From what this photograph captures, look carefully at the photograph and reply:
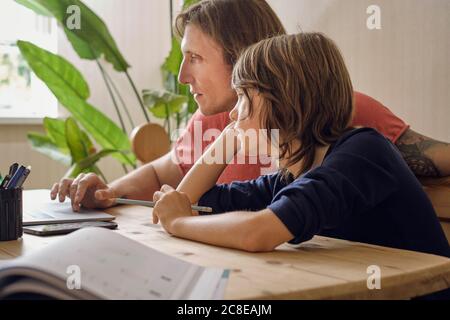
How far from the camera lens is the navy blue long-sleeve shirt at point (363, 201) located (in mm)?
957

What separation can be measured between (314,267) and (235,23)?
97 centimetres

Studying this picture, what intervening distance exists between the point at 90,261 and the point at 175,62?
219 centimetres

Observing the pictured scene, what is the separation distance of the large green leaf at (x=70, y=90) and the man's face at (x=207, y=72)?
1.16 meters

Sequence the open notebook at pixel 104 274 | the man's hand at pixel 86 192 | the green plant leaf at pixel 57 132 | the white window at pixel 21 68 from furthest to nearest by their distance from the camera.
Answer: the white window at pixel 21 68, the green plant leaf at pixel 57 132, the man's hand at pixel 86 192, the open notebook at pixel 104 274

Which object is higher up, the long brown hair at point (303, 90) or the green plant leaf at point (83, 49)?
the green plant leaf at point (83, 49)

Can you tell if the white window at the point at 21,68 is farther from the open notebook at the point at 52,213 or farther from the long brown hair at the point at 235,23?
the long brown hair at the point at 235,23

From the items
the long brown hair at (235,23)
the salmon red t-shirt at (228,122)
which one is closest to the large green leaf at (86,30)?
the salmon red t-shirt at (228,122)

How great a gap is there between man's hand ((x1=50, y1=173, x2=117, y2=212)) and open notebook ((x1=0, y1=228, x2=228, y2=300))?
675mm

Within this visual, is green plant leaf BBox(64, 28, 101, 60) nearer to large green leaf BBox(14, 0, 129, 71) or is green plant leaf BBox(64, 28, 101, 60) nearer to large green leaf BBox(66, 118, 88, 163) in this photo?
large green leaf BBox(14, 0, 129, 71)

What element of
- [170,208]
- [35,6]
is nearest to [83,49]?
[35,6]

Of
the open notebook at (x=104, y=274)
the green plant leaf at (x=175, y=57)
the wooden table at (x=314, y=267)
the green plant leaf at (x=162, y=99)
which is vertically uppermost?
the green plant leaf at (x=175, y=57)
